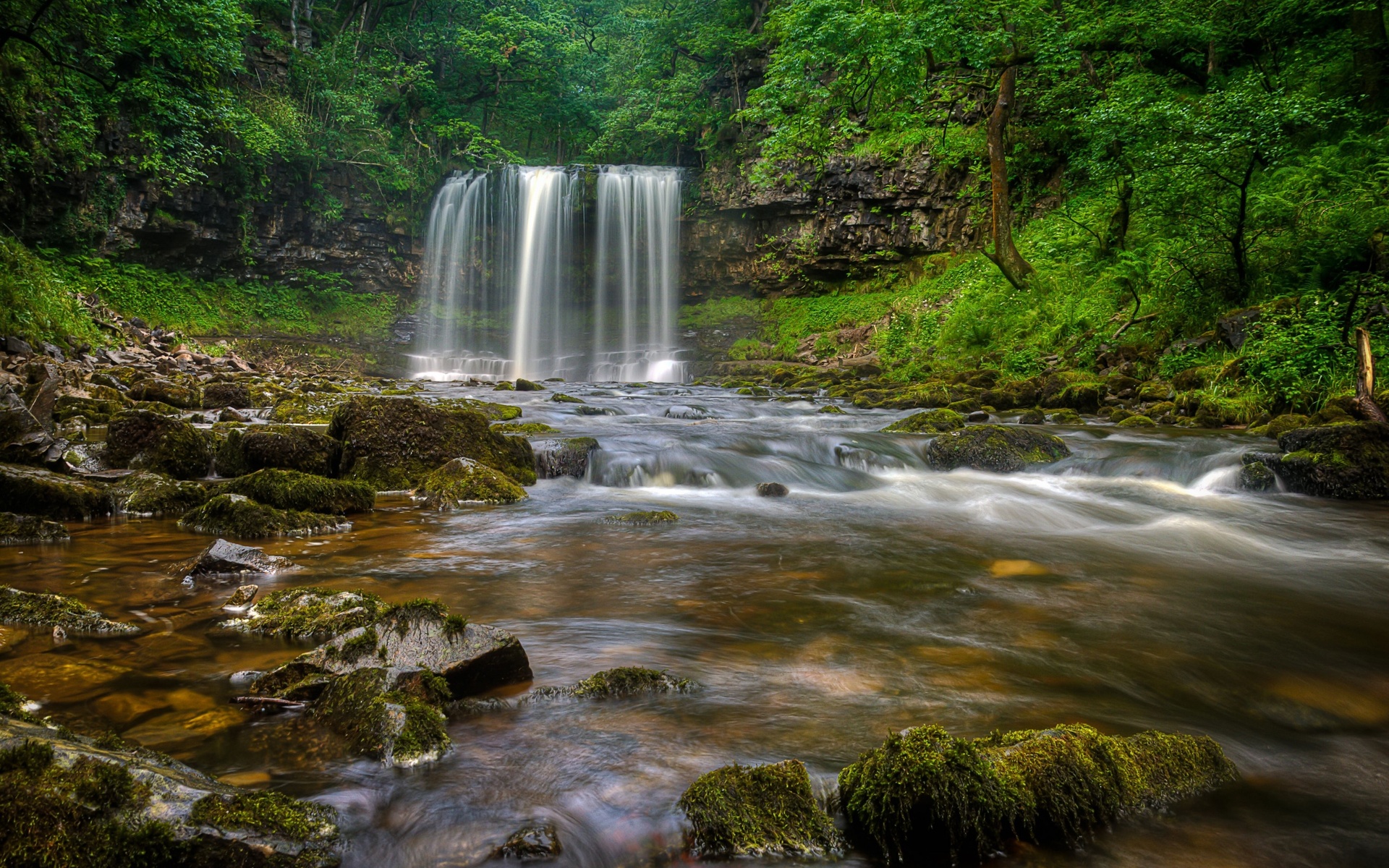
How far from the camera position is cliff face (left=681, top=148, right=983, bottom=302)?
22.9 meters

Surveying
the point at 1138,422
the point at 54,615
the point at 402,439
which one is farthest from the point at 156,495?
the point at 1138,422

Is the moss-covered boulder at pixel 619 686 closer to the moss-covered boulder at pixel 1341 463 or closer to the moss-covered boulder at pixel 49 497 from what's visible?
the moss-covered boulder at pixel 49 497

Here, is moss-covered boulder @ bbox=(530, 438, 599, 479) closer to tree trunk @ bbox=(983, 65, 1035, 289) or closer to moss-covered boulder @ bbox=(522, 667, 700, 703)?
moss-covered boulder @ bbox=(522, 667, 700, 703)

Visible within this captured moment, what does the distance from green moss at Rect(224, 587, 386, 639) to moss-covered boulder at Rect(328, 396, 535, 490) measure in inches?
141

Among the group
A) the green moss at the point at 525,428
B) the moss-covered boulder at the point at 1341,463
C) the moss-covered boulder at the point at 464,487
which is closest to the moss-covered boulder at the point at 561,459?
the moss-covered boulder at the point at 464,487

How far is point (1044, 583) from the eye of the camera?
466cm

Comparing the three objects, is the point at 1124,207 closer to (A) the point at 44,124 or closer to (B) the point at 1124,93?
(B) the point at 1124,93

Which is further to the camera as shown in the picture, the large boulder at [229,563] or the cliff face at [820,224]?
the cliff face at [820,224]

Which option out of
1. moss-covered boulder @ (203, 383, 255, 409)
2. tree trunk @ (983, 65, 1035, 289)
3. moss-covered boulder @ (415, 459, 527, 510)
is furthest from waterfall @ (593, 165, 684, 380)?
moss-covered boulder @ (415, 459, 527, 510)

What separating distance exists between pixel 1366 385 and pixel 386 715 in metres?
9.87

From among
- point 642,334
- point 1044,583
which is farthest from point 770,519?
point 642,334

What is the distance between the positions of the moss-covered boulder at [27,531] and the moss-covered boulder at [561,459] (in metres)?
4.21

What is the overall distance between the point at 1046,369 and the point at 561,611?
13927 mm

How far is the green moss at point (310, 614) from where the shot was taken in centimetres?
298
